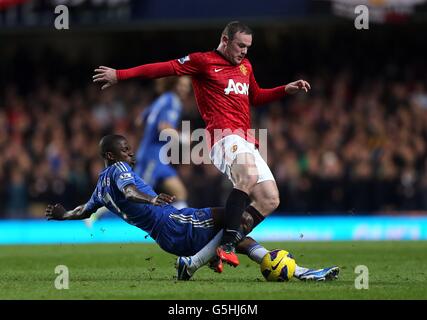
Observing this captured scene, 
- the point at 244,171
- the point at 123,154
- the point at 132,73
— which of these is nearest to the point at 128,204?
the point at 123,154

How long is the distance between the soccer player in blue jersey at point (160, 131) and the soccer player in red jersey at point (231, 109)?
5.07m

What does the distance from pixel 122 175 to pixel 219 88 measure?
A: 4.51 ft

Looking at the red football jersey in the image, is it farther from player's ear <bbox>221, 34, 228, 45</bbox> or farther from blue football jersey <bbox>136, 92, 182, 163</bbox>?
blue football jersey <bbox>136, 92, 182, 163</bbox>

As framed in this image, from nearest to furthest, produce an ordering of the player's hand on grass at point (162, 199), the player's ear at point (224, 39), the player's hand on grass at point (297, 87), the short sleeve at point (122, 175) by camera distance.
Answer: the player's hand on grass at point (162, 199) < the short sleeve at point (122, 175) < the player's ear at point (224, 39) < the player's hand on grass at point (297, 87)

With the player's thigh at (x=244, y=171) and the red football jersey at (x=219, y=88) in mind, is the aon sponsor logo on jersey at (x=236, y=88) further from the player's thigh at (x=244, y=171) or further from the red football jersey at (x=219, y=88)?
the player's thigh at (x=244, y=171)

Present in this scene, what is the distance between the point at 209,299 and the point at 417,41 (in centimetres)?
1763

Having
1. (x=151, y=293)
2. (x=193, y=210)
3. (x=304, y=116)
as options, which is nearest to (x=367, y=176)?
(x=304, y=116)

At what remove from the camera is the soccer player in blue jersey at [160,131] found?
15125 mm

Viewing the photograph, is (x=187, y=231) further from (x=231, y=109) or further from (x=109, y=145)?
(x=231, y=109)

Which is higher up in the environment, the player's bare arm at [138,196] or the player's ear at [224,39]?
the player's ear at [224,39]

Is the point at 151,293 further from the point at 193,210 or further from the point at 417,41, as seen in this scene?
the point at 417,41

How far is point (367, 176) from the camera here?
19578 mm

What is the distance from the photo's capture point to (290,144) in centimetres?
2111

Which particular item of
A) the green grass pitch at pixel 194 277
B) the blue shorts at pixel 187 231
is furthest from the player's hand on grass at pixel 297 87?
the green grass pitch at pixel 194 277
